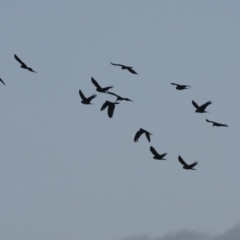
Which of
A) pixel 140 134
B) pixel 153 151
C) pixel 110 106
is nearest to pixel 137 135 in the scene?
pixel 140 134

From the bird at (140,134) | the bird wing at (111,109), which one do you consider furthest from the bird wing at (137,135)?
the bird wing at (111,109)

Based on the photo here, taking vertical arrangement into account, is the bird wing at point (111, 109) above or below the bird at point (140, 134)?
above

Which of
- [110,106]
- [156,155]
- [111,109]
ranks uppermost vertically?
[110,106]

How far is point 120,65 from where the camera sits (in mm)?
36469

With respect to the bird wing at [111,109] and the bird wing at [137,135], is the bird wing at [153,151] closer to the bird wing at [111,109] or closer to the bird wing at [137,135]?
the bird wing at [137,135]

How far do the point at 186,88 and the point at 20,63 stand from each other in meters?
10.6

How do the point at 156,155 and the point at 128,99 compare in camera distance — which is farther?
the point at 156,155

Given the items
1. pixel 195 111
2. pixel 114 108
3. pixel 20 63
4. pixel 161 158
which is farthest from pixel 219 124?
pixel 20 63

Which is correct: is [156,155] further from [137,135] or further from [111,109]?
[111,109]

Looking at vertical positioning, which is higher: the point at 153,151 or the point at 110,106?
the point at 110,106

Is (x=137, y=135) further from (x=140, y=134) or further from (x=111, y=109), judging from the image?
(x=111, y=109)

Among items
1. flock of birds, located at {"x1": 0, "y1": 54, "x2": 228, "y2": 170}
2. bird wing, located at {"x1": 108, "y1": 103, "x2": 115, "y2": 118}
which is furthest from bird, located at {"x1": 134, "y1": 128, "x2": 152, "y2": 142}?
bird wing, located at {"x1": 108, "y1": 103, "x2": 115, "y2": 118}

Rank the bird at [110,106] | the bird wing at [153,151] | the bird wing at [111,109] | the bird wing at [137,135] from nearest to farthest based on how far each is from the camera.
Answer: the bird wing at [111,109], the bird at [110,106], the bird wing at [153,151], the bird wing at [137,135]

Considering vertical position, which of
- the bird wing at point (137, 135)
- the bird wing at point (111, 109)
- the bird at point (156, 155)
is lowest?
the bird at point (156, 155)
